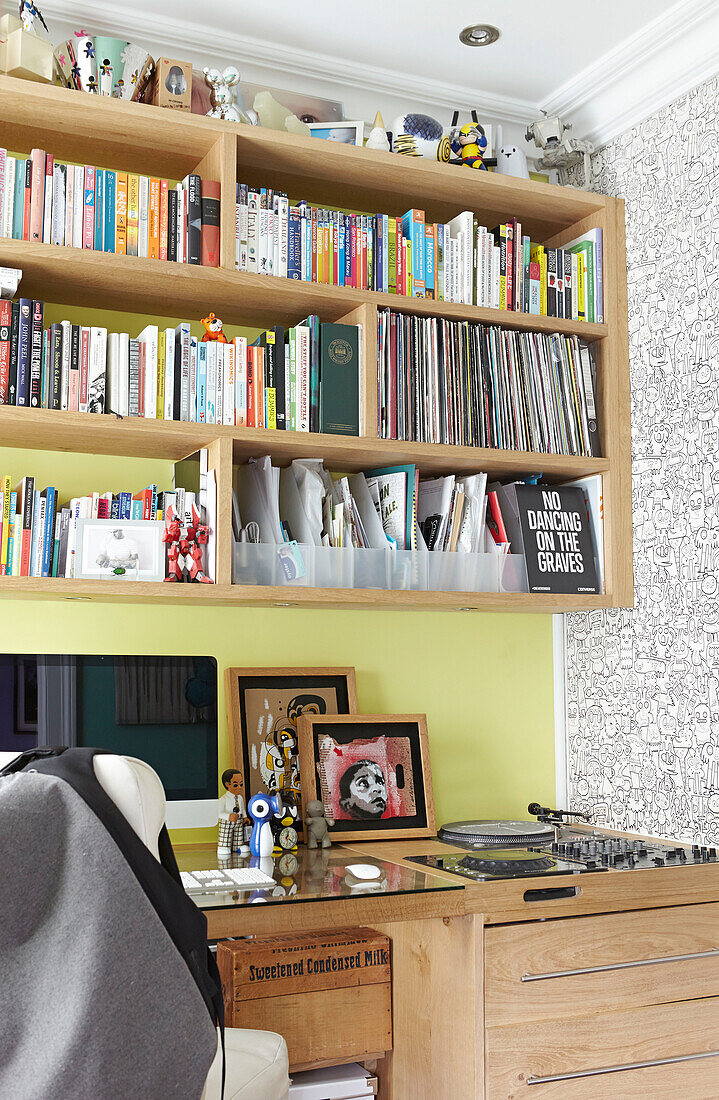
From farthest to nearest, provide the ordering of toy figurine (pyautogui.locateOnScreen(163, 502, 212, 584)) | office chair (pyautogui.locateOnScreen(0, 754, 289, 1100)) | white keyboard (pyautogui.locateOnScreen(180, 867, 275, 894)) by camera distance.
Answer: toy figurine (pyautogui.locateOnScreen(163, 502, 212, 584)) → white keyboard (pyautogui.locateOnScreen(180, 867, 275, 894)) → office chair (pyautogui.locateOnScreen(0, 754, 289, 1100))

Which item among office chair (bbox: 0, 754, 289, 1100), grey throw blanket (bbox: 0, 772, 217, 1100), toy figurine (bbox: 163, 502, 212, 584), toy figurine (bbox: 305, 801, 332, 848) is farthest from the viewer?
toy figurine (bbox: 305, 801, 332, 848)

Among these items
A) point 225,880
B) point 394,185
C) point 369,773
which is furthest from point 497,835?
point 394,185

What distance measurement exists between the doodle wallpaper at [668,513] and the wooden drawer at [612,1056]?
441 millimetres

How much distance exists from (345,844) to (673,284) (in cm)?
162

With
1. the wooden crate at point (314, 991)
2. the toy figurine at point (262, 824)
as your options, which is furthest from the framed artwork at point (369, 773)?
the wooden crate at point (314, 991)

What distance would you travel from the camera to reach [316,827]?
2340 millimetres

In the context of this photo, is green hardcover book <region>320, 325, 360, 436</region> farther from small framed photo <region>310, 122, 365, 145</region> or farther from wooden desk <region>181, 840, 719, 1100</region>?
wooden desk <region>181, 840, 719, 1100</region>

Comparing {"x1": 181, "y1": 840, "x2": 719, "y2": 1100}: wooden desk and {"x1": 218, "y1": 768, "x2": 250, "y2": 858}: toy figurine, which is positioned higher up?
{"x1": 218, "y1": 768, "x2": 250, "y2": 858}: toy figurine

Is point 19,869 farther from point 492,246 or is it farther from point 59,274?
point 492,246

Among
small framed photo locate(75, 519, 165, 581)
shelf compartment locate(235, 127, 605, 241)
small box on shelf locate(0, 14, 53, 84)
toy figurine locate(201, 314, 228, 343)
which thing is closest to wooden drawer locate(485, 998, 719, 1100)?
→ small framed photo locate(75, 519, 165, 581)

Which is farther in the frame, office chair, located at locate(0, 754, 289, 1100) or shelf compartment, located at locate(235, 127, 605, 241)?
shelf compartment, located at locate(235, 127, 605, 241)

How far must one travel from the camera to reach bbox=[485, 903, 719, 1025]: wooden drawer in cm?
197

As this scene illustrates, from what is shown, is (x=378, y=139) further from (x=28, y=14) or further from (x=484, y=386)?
(x=28, y=14)

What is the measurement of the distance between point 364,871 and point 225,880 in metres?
0.28
